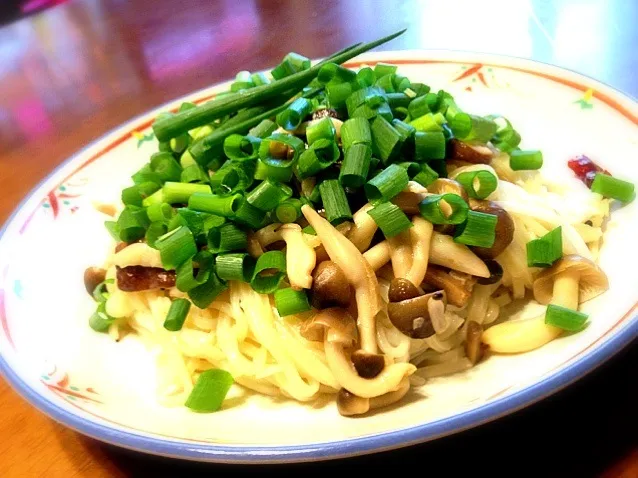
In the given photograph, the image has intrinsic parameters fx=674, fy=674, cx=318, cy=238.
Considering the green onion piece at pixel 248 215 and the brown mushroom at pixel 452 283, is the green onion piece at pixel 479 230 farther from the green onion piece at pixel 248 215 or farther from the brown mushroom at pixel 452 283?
the green onion piece at pixel 248 215

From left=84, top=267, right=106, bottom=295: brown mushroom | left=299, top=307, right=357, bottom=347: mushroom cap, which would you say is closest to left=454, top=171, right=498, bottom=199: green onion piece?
left=299, top=307, right=357, bottom=347: mushroom cap

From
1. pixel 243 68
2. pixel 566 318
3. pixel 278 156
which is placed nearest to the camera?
pixel 566 318

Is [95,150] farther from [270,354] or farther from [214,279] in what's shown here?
[270,354]

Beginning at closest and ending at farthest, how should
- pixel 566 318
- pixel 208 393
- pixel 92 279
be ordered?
pixel 566 318, pixel 208 393, pixel 92 279

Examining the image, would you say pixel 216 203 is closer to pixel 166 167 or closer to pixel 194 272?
pixel 194 272

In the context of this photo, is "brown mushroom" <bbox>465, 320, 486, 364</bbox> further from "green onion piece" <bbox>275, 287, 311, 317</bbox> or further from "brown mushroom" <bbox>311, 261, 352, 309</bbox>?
"green onion piece" <bbox>275, 287, 311, 317</bbox>

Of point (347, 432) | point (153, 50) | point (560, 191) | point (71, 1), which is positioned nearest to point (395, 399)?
point (347, 432)

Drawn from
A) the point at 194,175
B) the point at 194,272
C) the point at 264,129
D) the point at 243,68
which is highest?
the point at 264,129

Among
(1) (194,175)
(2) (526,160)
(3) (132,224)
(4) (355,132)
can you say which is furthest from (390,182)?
(3) (132,224)
